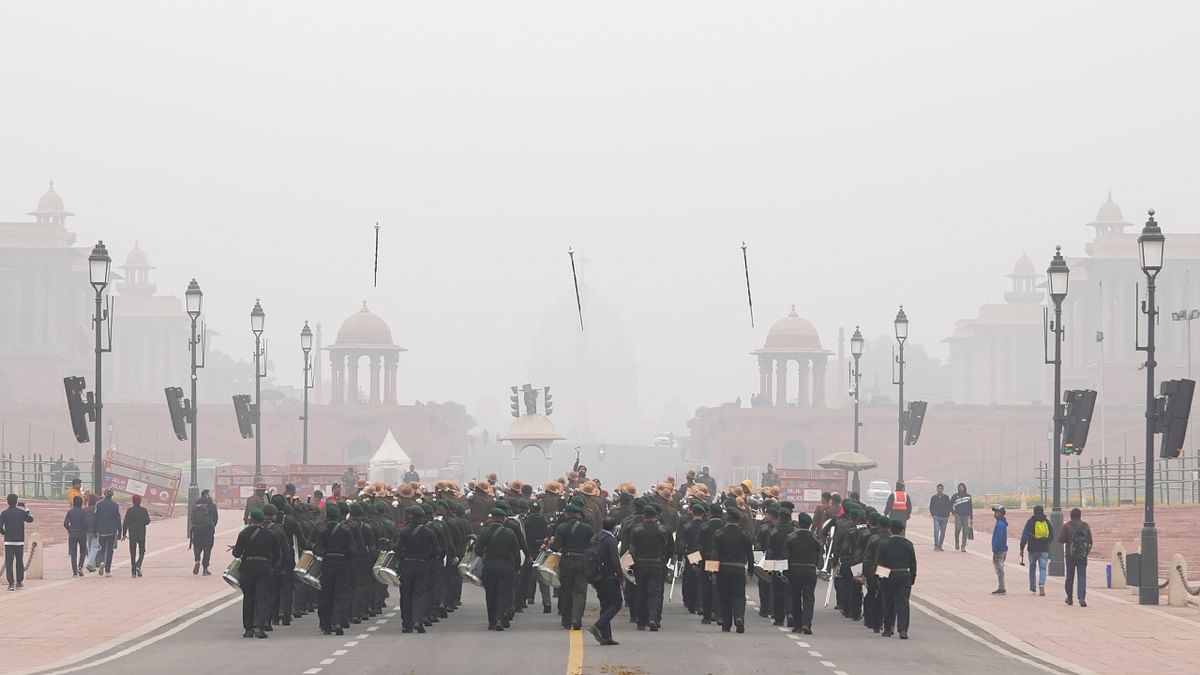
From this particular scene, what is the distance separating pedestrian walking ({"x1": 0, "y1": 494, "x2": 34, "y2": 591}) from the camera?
31.0m

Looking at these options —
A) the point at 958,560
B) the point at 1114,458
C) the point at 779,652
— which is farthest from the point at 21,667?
the point at 1114,458

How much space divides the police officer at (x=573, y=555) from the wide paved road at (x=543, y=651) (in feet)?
1.27

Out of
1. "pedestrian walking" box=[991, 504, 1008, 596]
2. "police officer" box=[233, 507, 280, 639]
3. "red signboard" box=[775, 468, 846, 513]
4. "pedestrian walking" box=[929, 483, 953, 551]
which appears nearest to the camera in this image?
"police officer" box=[233, 507, 280, 639]

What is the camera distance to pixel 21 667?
2058cm

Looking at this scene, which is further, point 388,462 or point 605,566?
point 388,462

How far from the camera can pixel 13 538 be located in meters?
31.4

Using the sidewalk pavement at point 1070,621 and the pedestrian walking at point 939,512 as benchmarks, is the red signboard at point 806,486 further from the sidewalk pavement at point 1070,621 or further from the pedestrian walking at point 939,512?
the sidewalk pavement at point 1070,621

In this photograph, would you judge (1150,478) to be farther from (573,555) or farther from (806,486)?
(806,486)

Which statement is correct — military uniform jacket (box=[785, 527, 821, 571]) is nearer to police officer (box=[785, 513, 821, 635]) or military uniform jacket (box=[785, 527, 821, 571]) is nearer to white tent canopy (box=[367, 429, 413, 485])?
police officer (box=[785, 513, 821, 635])

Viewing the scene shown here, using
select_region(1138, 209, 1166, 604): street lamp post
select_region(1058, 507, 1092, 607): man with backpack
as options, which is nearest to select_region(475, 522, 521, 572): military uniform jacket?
select_region(1058, 507, 1092, 607): man with backpack

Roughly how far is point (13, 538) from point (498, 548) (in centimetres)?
1107

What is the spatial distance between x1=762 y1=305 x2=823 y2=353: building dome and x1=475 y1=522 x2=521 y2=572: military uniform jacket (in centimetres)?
11550

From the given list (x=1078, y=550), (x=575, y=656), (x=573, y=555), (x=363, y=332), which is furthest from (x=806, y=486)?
(x=363, y=332)

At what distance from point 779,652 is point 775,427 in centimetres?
10539
